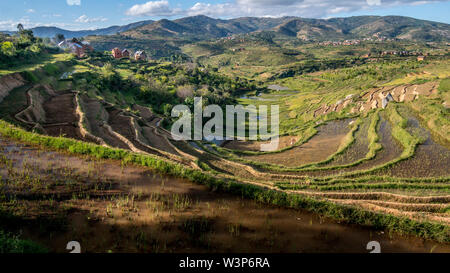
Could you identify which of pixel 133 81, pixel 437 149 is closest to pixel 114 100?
pixel 133 81

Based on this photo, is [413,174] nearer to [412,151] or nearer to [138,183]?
[412,151]

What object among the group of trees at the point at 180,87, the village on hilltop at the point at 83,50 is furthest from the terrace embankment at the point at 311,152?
the village on hilltop at the point at 83,50

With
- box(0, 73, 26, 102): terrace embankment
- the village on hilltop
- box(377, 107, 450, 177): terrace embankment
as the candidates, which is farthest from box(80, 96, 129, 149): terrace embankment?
the village on hilltop

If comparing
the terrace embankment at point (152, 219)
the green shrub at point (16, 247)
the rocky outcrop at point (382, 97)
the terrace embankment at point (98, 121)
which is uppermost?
the rocky outcrop at point (382, 97)

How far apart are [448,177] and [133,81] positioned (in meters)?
61.0

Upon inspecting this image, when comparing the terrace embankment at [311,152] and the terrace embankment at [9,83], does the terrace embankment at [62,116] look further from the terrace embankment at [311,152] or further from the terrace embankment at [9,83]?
the terrace embankment at [311,152]

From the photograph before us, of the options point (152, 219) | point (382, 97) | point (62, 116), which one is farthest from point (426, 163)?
point (62, 116)

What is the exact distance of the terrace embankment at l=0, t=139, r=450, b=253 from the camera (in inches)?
345

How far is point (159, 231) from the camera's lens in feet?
30.5

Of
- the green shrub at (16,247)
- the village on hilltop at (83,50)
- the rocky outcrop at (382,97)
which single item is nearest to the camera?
the green shrub at (16,247)

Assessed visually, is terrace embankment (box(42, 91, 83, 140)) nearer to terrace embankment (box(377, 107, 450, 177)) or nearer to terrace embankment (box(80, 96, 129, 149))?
terrace embankment (box(80, 96, 129, 149))

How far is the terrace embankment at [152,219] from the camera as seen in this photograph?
345 inches

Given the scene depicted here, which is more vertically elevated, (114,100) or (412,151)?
(114,100)

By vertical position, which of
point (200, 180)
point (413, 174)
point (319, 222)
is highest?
point (200, 180)
